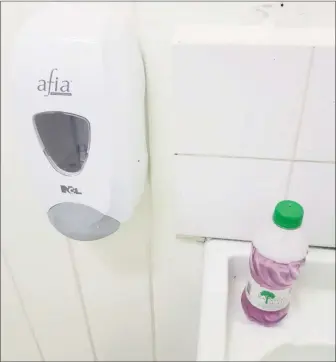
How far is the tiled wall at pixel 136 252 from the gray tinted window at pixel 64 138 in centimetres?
10

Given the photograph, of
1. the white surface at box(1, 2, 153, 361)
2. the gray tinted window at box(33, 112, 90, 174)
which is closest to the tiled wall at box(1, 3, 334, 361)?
the white surface at box(1, 2, 153, 361)

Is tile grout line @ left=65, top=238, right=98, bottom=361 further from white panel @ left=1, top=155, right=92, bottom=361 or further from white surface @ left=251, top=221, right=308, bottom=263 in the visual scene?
white surface @ left=251, top=221, right=308, bottom=263

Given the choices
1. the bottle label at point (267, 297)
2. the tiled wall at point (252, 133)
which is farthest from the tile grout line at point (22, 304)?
the bottle label at point (267, 297)

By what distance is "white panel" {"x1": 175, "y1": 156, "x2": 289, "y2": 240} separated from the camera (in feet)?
2.28

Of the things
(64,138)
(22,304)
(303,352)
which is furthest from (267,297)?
(22,304)

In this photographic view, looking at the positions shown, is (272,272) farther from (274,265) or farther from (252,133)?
(252,133)

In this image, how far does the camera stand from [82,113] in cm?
60

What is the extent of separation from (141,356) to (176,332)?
131 millimetres

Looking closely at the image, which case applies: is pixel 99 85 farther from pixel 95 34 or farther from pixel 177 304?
pixel 177 304

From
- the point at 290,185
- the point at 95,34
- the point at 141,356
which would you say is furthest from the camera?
the point at 141,356

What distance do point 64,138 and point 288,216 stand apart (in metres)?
0.31

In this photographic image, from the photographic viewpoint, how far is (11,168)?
30.7 inches

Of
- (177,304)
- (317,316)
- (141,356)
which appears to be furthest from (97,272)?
(317,316)

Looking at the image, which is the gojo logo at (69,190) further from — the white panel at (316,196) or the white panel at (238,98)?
the white panel at (316,196)
